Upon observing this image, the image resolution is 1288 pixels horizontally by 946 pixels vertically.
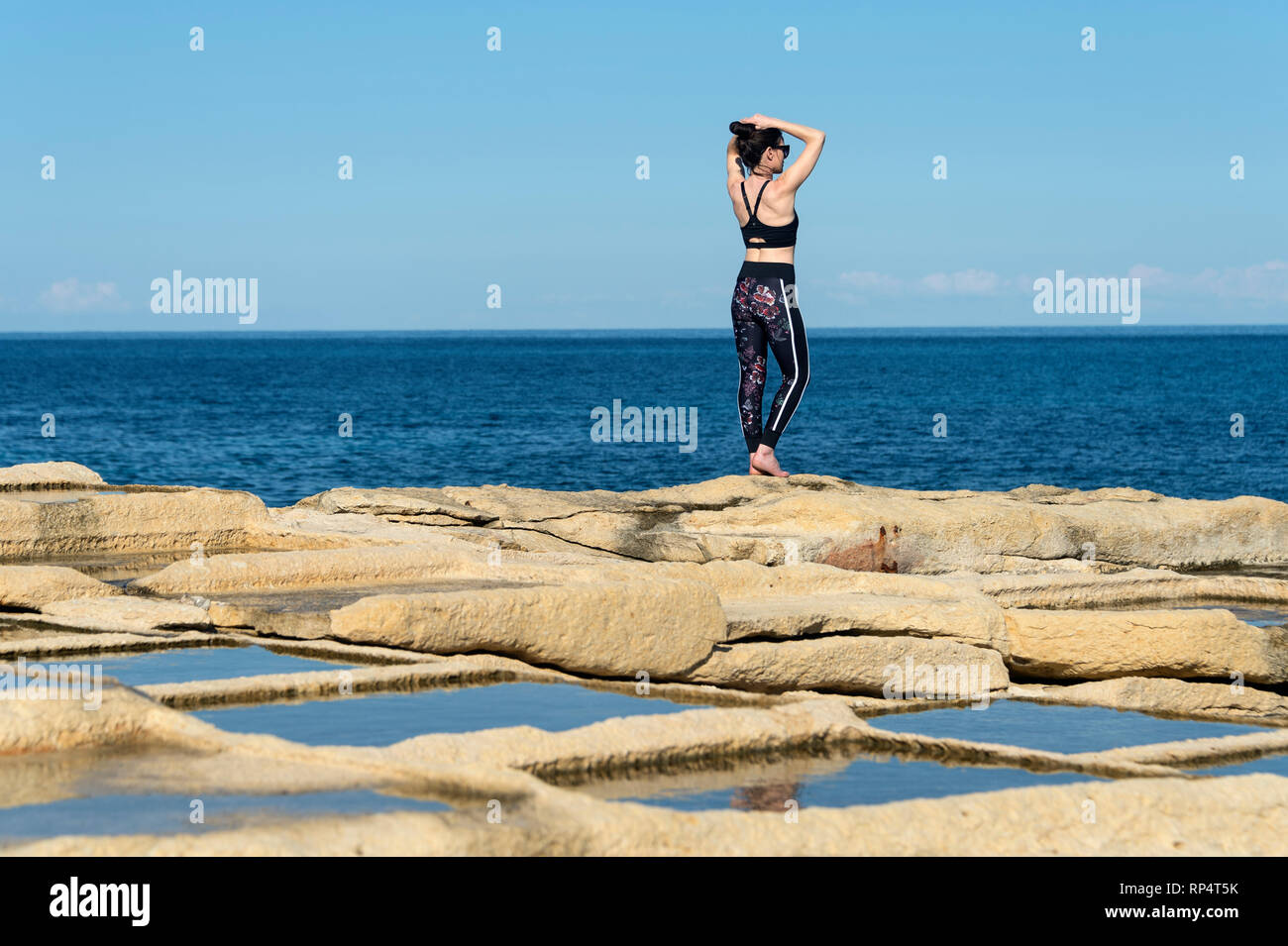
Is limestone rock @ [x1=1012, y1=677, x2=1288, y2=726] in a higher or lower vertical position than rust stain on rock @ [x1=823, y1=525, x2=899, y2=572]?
lower

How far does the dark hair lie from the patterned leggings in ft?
2.43

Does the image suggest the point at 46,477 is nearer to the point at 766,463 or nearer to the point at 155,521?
the point at 155,521

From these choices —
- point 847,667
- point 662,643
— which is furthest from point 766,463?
point 662,643

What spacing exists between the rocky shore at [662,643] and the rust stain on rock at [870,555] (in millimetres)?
21

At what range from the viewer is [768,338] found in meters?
10.1

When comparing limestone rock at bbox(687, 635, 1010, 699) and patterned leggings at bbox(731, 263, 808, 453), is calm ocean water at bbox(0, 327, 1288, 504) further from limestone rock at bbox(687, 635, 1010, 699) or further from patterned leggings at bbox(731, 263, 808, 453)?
limestone rock at bbox(687, 635, 1010, 699)

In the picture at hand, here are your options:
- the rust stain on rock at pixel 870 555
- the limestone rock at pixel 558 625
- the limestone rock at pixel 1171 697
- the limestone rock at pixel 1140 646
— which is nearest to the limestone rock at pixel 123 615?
the limestone rock at pixel 558 625

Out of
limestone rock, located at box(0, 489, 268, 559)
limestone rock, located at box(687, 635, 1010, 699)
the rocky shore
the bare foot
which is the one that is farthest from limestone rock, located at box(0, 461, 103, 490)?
limestone rock, located at box(687, 635, 1010, 699)

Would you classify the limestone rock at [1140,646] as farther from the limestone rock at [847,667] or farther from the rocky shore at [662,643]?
the limestone rock at [847,667]

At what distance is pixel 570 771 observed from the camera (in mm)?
3797

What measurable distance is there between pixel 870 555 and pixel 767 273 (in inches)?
101

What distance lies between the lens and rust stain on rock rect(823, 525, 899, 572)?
808 cm

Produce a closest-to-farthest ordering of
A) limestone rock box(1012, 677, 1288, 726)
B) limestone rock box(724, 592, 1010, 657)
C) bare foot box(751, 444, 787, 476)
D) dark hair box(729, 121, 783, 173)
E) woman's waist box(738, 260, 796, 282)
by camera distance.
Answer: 1. limestone rock box(1012, 677, 1288, 726)
2. limestone rock box(724, 592, 1010, 657)
3. dark hair box(729, 121, 783, 173)
4. woman's waist box(738, 260, 796, 282)
5. bare foot box(751, 444, 787, 476)
